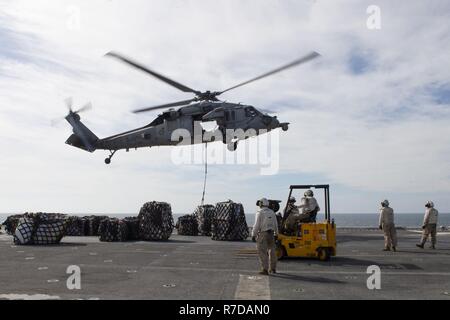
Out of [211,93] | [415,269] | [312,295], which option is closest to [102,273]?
[312,295]

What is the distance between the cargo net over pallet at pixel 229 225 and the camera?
2200 centimetres

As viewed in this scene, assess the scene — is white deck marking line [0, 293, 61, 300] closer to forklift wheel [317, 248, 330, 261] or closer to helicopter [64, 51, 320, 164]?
forklift wheel [317, 248, 330, 261]

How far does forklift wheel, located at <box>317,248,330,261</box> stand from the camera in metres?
13.1

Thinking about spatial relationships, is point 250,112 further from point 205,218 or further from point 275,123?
point 205,218

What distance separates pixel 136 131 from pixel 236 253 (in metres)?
14.8

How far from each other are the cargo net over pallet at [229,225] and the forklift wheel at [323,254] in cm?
914

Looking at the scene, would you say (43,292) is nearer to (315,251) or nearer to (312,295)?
(312,295)

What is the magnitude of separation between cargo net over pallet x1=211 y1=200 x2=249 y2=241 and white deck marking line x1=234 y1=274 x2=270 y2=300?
1173 centimetres

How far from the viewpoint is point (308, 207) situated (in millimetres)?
13258

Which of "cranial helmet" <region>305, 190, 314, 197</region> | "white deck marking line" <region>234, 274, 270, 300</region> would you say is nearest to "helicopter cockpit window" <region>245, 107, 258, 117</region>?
"cranial helmet" <region>305, 190, 314, 197</region>

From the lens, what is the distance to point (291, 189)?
13898 millimetres

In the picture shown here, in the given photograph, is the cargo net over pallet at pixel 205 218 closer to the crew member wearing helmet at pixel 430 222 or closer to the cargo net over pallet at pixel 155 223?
the cargo net over pallet at pixel 155 223

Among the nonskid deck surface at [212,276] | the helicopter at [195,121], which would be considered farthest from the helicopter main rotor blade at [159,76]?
the nonskid deck surface at [212,276]

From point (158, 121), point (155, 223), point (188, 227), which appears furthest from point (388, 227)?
point (158, 121)
